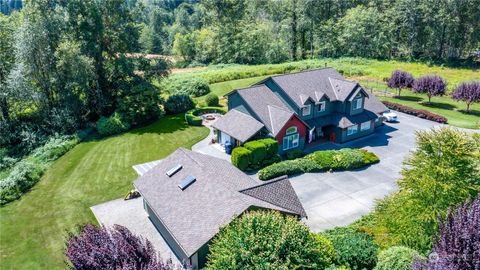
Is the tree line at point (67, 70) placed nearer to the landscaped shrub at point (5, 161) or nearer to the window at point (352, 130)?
the landscaped shrub at point (5, 161)

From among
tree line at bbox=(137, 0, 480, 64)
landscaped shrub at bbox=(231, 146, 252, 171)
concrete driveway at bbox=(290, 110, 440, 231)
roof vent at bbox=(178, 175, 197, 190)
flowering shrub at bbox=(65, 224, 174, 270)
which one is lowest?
concrete driveway at bbox=(290, 110, 440, 231)

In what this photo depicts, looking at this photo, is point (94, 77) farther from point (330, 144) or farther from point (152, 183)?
point (330, 144)

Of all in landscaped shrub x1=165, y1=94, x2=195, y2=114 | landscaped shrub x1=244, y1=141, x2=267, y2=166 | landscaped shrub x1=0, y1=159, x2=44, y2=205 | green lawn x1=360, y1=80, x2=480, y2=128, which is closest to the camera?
landscaped shrub x1=0, y1=159, x2=44, y2=205

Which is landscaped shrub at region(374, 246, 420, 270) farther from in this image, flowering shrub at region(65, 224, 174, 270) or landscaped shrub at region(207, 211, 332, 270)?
flowering shrub at region(65, 224, 174, 270)

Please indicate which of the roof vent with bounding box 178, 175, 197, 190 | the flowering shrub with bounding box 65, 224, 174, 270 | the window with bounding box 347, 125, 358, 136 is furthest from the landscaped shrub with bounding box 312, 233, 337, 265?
the window with bounding box 347, 125, 358, 136

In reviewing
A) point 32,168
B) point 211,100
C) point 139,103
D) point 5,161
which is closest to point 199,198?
point 32,168

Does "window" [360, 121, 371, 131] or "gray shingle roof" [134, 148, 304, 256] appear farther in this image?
"window" [360, 121, 371, 131]

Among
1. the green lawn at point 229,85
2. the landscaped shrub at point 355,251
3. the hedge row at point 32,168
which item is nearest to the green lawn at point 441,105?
the green lawn at point 229,85

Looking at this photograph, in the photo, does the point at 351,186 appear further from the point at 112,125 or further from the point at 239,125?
the point at 112,125
